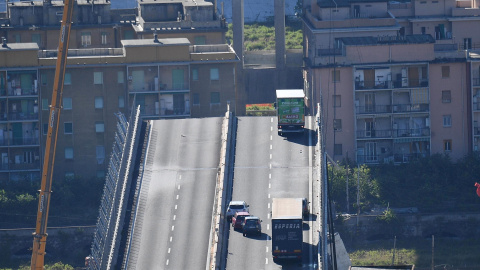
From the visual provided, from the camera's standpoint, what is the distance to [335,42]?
380 ft

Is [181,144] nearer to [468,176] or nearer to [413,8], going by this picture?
[468,176]

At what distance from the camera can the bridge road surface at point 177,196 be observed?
3359 inches

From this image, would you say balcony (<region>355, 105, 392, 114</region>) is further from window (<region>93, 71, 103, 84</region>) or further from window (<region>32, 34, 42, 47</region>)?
window (<region>32, 34, 42, 47</region>)

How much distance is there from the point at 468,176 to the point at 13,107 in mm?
30732

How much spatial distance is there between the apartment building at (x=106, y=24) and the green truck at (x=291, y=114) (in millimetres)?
21498

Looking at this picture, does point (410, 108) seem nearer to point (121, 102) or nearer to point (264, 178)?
point (121, 102)

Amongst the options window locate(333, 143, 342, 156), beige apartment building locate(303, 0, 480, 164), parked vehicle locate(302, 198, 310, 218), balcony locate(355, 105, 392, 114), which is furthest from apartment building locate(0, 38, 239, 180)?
parked vehicle locate(302, 198, 310, 218)

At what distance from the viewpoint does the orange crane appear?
81750 millimetres

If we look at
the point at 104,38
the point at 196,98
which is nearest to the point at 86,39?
the point at 104,38

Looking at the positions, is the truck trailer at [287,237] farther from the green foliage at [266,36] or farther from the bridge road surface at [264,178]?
the green foliage at [266,36]

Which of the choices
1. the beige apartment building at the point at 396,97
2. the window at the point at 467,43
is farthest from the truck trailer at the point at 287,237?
the window at the point at 467,43

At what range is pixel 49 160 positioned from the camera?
82.8 metres

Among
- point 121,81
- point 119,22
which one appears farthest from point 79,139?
point 119,22

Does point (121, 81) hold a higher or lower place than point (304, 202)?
higher
